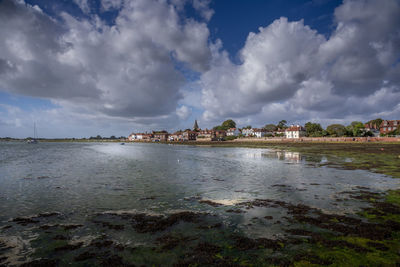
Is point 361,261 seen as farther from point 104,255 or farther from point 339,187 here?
point 339,187

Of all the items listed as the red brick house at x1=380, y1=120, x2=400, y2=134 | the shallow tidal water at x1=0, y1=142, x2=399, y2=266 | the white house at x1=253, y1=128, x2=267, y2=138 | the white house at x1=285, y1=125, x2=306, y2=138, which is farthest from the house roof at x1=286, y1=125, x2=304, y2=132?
the shallow tidal water at x1=0, y1=142, x2=399, y2=266

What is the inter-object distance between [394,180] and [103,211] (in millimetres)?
23383

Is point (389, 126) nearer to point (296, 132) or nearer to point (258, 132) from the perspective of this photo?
point (296, 132)

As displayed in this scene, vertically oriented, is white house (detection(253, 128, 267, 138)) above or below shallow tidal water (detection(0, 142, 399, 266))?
above

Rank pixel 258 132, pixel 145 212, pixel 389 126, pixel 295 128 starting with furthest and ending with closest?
pixel 258 132 < pixel 295 128 < pixel 389 126 < pixel 145 212

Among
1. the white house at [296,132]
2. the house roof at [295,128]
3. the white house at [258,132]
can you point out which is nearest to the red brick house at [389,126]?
the white house at [296,132]

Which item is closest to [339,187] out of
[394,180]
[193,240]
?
[394,180]

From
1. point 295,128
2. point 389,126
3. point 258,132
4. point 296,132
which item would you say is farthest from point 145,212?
point 258,132

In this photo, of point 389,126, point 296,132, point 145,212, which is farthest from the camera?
point 296,132

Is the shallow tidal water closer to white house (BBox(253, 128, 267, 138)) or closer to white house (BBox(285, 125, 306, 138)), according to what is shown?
white house (BBox(285, 125, 306, 138))

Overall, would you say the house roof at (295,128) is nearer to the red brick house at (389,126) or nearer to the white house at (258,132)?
the white house at (258,132)

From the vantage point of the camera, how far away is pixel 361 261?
6.71 metres

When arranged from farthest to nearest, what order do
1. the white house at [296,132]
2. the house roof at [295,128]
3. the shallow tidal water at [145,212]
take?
the house roof at [295,128]
the white house at [296,132]
the shallow tidal water at [145,212]

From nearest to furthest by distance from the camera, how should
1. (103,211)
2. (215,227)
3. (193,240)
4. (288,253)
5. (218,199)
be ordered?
(288,253) → (193,240) → (215,227) → (103,211) → (218,199)
